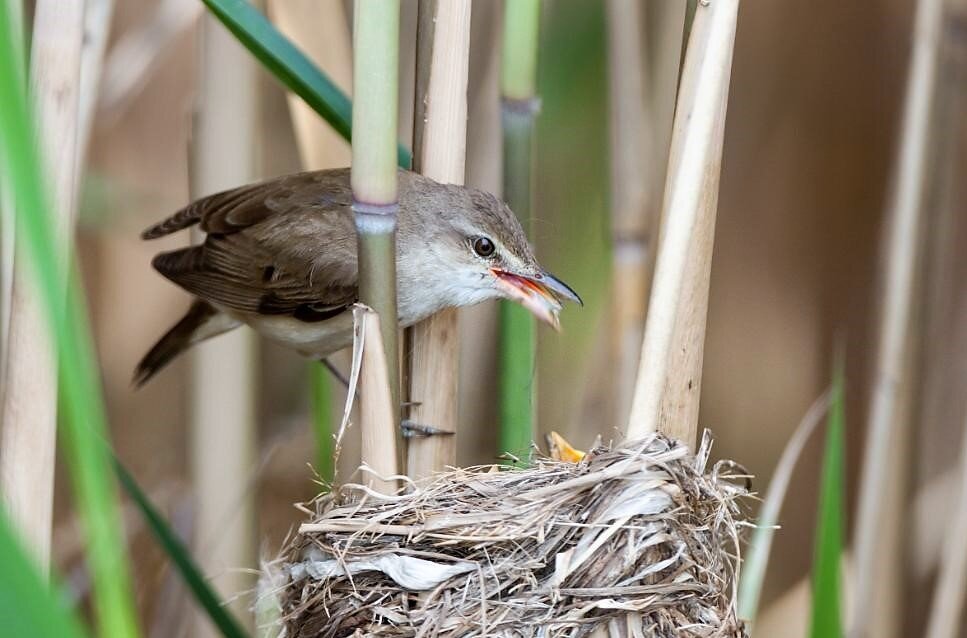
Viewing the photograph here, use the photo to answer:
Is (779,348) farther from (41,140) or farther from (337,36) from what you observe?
(41,140)

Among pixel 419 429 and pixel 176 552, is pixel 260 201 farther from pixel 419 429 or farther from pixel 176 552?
pixel 176 552

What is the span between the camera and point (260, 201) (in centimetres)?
211

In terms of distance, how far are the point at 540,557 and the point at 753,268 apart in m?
1.60

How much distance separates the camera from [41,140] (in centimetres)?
120

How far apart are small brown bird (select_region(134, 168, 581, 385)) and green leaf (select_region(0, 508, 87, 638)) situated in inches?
43.9

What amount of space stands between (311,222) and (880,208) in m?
1.47

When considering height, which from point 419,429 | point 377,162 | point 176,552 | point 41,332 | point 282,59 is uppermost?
point 282,59

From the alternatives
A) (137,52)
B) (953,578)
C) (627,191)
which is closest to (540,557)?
(627,191)

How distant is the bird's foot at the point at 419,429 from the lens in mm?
1520

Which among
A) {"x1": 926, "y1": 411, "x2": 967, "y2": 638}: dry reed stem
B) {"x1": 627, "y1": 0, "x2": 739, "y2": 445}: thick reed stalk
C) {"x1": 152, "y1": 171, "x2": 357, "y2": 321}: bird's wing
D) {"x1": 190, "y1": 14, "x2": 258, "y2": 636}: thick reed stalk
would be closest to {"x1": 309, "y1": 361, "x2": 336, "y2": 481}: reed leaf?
{"x1": 152, "y1": 171, "x2": 357, "y2": 321}: bird's wing

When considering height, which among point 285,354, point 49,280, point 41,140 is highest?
point 41,140

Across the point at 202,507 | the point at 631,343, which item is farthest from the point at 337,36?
the point at 202,507

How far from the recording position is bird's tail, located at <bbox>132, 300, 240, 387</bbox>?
7.22 ft

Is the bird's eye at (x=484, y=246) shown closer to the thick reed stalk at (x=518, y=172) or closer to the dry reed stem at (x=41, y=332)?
the thick reed stalk at (x=518, y=172)
